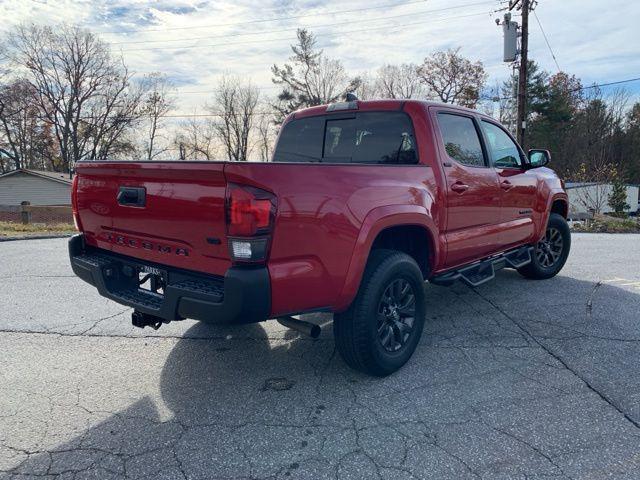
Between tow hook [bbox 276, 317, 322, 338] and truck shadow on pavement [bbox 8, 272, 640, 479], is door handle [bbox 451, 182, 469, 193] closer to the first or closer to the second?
truck shadow on pavement [bbox 8, 272, 640, 479]

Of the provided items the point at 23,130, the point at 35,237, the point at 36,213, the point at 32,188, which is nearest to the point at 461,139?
the point at 35,237

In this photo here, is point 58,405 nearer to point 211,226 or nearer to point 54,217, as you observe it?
point 211,226

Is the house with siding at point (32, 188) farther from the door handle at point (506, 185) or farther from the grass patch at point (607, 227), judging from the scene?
the door handle at point (506, 185)

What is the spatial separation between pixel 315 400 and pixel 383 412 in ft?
1.47

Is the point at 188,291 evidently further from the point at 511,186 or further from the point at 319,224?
the point at 511,186

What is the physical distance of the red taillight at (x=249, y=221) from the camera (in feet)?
7.85

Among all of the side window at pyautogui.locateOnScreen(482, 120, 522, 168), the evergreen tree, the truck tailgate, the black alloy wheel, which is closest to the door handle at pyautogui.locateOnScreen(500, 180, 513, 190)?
the side window at pyautogui.locateOnScreen(482, 120, 522, 168)

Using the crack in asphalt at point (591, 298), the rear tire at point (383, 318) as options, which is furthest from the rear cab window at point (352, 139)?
the crack in asphalt at point (591, 298)

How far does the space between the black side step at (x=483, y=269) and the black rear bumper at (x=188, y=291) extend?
203cm

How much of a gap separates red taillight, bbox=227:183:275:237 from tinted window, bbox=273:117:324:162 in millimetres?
1968

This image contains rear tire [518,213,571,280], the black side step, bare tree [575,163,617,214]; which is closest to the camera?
the black side step

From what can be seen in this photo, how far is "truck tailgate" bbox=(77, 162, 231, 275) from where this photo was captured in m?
2.53

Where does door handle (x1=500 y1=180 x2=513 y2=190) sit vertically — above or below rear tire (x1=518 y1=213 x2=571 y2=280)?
above

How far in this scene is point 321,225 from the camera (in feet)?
8.83
